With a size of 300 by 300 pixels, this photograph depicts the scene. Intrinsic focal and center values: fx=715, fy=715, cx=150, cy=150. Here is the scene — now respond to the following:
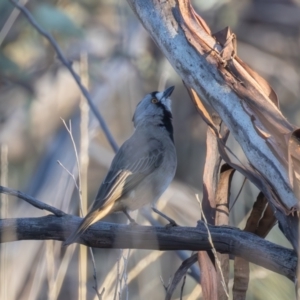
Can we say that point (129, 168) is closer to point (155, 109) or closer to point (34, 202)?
point (155, 109)

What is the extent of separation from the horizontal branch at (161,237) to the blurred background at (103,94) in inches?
77.3

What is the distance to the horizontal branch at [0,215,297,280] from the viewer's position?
2.04 metres

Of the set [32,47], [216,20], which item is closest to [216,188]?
[32,47]

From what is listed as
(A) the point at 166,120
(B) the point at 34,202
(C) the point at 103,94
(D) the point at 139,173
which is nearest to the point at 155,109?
(A) the point at 166,120

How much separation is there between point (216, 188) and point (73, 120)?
10.9 ft

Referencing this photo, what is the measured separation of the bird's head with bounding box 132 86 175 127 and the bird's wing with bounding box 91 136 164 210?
0.40m

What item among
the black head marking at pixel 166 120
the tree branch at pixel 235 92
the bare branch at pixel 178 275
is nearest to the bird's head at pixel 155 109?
the black head marking at pixel 166 120

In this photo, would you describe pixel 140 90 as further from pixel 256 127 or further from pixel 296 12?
pixel 256 127

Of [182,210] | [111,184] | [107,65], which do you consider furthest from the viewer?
[107,65]

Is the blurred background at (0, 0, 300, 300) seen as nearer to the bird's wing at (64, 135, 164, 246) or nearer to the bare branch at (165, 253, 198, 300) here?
the bird's wing at (64, 135, 164, 246)

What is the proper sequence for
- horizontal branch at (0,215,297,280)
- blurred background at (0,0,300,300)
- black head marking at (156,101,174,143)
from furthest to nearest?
blurred background at (0,0,300,300) < black head marking at (156,101,174,143) < horizontal branch at (0,215,297,280)

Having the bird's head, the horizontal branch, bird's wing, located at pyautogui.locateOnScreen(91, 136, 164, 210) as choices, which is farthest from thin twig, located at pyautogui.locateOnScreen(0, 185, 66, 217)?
the bird's head

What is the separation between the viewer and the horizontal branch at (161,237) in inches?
80.4

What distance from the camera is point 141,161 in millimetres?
3576
